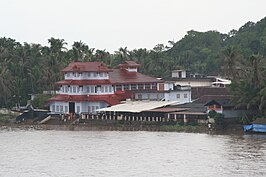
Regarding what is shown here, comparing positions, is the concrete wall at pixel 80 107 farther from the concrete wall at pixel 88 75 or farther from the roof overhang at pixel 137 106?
the roof overhang at pixel 137 106

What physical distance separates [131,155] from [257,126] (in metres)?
11.4

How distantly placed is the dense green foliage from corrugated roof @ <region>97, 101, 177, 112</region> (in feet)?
20.7

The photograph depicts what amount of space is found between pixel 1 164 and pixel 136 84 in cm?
3002

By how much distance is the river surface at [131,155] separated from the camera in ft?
97.8

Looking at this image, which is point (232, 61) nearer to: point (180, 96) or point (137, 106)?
point (180, 96)

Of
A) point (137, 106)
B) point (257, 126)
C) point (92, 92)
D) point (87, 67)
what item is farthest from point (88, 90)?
point (257, 126)

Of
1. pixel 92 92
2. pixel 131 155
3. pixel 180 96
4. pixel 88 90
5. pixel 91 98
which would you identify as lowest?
pixel 131 155

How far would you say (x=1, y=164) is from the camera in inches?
1283

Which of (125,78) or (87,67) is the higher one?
(87,67)

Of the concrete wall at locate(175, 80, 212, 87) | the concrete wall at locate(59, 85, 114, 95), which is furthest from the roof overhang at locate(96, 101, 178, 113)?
the concrete wall at locate(175, 80, 212, 87)

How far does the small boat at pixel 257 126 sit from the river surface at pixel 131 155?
80cm

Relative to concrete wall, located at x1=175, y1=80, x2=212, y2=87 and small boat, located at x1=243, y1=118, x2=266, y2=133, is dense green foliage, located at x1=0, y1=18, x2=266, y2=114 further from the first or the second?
concrete wall, located at x1=175, y1=80, x2=212, y2=87

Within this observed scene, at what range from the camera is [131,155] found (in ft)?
114

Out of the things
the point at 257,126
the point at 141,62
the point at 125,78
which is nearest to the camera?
the point at 257,126
